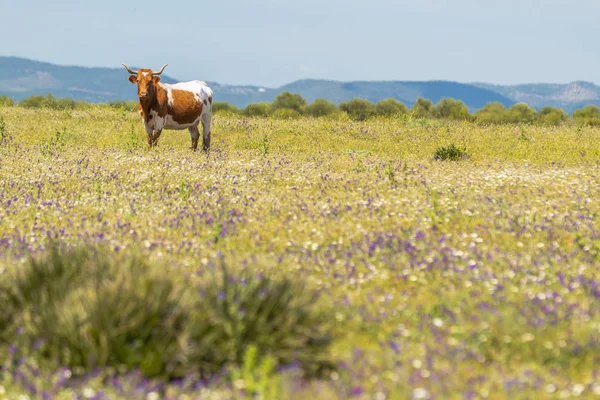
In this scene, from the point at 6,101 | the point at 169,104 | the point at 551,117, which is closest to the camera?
the point at 169,104

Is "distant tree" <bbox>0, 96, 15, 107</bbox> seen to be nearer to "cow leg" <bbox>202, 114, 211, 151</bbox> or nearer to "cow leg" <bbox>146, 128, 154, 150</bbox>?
"cow leg" <bbox>202, 114, 211, 151</bbox>

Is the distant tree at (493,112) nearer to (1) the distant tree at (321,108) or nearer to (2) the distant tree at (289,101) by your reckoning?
(1) the distant tree at (321,108)

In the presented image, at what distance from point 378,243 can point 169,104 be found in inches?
508

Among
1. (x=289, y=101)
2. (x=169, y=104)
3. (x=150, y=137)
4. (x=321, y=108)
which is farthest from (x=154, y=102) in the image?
(x=289, y=101)

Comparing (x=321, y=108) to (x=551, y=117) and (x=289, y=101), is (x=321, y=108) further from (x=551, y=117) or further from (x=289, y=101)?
(x=551, y=117)

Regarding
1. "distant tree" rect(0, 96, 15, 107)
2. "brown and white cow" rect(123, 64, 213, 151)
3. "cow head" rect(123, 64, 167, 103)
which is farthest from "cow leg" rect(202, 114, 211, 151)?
"distant tree" rect(0, 96, 15, 107)

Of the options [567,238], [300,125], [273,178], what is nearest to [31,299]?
[567,238]

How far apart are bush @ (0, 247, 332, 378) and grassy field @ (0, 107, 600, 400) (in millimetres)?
200

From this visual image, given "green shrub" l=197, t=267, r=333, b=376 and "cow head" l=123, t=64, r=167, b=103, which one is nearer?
"green shrub" l=197, t=267, r=333, b=376

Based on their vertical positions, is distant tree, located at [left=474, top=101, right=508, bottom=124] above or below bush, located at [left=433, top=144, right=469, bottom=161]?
above

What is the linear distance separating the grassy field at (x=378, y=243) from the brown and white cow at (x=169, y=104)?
5.13 ft

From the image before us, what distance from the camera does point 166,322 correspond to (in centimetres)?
469

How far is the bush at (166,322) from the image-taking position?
4566 mm

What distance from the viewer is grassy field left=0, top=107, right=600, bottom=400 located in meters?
4.45
